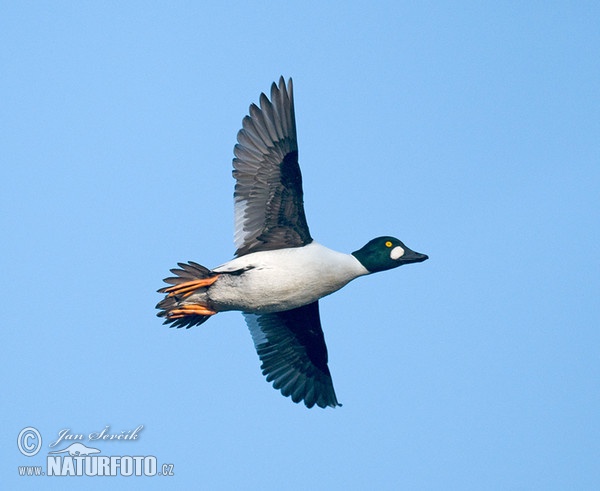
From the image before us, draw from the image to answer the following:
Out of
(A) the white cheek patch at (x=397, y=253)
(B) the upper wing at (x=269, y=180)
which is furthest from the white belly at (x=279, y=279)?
(A) the white cheek patch at (x=397, y=253)

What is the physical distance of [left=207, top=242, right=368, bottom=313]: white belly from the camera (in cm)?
1020

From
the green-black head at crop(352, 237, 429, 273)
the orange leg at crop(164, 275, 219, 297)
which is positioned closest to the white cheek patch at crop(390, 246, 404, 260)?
the green-black head at crop(352, 237, 429, 273)

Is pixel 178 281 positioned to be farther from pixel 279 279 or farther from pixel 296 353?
pixel 296 353

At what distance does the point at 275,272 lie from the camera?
10188 millimetres

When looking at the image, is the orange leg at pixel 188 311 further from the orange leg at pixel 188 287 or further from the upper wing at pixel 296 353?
the upper wing at pixel 296 353

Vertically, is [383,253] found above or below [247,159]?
below

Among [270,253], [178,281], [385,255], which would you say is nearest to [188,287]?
[178,281]

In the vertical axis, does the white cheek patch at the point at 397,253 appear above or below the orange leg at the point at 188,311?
above

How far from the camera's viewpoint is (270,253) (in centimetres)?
1034

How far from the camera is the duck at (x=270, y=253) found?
33.5 feet

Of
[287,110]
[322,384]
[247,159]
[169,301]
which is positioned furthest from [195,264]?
[322,384]

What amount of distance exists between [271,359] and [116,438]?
7.14 ft

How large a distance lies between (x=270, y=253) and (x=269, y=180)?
0.80 metres

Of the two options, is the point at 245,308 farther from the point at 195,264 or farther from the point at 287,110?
the point at 287,110
